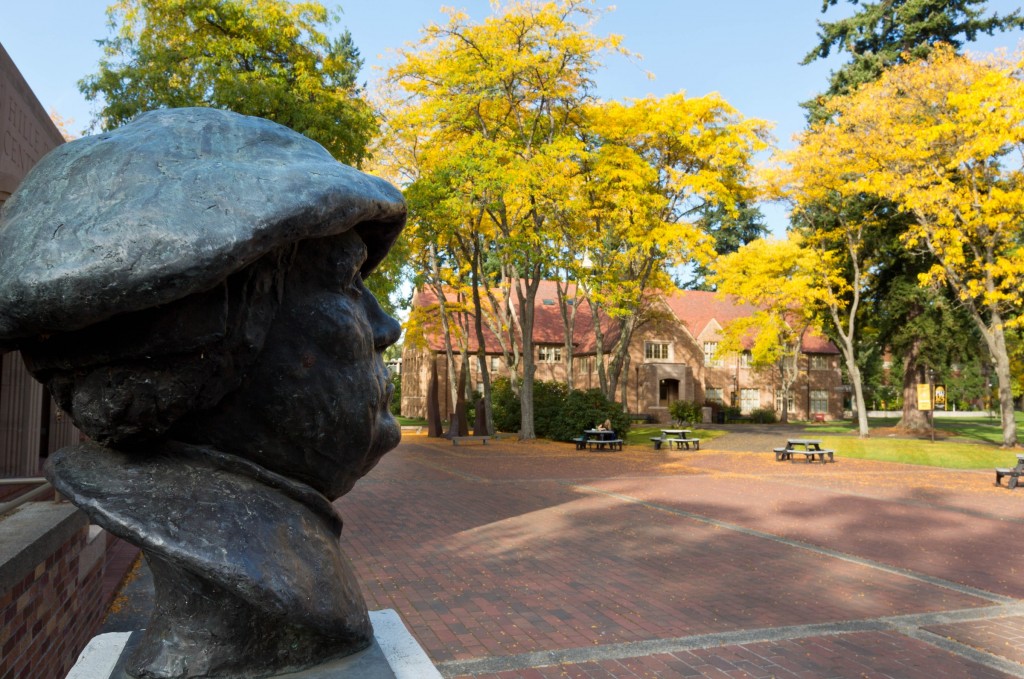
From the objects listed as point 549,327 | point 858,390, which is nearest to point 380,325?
point 858,390

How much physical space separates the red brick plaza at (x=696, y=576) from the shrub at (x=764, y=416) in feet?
108

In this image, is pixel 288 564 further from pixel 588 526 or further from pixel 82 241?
pixel 588 526

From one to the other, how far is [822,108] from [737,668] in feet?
113

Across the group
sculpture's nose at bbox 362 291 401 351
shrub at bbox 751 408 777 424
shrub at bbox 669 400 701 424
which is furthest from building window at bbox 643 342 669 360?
sculpture's nose at bbox 362 291 401 351

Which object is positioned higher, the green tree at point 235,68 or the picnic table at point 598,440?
the green tree at point 235,68

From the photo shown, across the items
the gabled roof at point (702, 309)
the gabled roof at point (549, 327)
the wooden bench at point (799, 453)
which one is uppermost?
the gabled roof at point (702, 309)

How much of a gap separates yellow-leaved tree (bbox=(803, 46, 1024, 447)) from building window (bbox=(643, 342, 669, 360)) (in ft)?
80.7

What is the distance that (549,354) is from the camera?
4800 cm

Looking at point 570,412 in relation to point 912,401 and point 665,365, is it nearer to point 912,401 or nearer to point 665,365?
point 912,401

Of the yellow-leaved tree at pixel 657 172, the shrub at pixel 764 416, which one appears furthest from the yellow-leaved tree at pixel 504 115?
the shrub at pixel 764 416

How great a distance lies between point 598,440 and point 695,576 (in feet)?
53.8

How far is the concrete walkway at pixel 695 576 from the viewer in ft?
17.4

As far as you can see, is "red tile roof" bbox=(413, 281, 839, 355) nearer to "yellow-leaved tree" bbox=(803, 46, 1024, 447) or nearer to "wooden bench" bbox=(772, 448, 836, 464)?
"yellow-leaved tree" bbox=(803, 46, 1024, 447)

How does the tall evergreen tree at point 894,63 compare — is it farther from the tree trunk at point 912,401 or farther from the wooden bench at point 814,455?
the wooden bench at point 814,455
